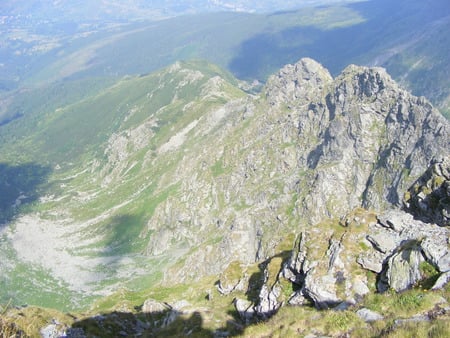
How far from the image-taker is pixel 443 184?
6112 centimetres

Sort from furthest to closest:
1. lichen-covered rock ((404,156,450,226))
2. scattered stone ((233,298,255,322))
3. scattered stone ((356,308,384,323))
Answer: lichen-covered rock ((404,156,450,226)), scattered stone ((233,298,255,322)), scattered stone ((356,308,384,323))

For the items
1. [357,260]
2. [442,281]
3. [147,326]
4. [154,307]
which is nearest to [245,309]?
[357,260]

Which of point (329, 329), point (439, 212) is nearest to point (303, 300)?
point (329, 329)

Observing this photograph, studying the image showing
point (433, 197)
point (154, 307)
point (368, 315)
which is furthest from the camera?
point (154, 307)

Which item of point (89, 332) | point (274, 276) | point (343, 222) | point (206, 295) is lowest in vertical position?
point (206, 295)

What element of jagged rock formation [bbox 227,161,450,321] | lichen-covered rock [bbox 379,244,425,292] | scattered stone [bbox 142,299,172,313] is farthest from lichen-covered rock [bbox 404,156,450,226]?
scattered stone [bbox 142,299,172,313]

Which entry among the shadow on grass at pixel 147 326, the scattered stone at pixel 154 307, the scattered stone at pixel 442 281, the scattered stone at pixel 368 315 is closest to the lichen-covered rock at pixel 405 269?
the scattered stone at pixel 442 281

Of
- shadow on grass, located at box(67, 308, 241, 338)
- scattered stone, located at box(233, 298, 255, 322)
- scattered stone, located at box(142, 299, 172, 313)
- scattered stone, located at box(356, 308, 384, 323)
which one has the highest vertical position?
scattered stone, located at box(356, 308, 384, 323)

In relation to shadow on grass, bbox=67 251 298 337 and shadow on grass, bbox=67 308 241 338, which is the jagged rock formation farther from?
shadow on grass, bbox=67 308 241 338

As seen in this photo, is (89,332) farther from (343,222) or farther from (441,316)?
(441,316)

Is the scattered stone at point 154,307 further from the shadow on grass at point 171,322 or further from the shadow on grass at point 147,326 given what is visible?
the shadow on grass at point 147,326

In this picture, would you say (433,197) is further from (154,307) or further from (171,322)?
(154,307)

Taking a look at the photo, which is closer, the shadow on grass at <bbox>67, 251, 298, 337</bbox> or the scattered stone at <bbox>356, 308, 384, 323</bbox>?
the scattered stone at <bbox>356, 308, 384, 323</bbox>

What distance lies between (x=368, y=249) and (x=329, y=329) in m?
21.8
